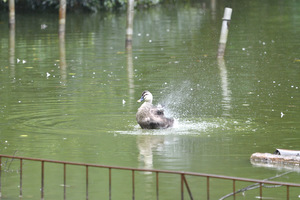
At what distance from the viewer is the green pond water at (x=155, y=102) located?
10016 mm

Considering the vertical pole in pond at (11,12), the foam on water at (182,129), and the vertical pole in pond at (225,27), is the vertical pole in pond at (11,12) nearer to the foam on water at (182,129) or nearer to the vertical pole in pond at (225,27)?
the vertical pole in pond at (225,27)

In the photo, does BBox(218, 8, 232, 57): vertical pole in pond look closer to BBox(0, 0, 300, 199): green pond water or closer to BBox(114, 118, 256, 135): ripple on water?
BBox(0, 0, 300, 199): green pond water

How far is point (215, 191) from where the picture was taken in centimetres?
909

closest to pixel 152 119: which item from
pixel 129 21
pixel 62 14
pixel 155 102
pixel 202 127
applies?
pixel 202 127

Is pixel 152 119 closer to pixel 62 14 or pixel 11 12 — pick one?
pixel 62 14

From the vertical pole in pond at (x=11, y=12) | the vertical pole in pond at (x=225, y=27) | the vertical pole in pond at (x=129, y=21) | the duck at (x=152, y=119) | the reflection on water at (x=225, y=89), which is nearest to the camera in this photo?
the duck at (x=152, y=119)

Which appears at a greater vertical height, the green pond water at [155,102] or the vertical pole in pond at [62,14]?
the vertical pole in pond at [62,14]

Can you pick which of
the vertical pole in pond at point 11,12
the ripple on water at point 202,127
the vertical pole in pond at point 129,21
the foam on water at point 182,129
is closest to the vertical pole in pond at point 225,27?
the vertical pole in pond at point 129,21

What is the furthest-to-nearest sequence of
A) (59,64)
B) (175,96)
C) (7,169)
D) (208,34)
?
(208,34)
(59,64)
(175,96)
(7,169)

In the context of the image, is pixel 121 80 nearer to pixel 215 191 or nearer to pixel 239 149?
pixel 239 149

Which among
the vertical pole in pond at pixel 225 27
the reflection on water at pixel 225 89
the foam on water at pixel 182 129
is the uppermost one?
the vertical pole in pond at pixel 225 27

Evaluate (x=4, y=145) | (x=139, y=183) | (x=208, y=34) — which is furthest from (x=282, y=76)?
(x=208, y=34)

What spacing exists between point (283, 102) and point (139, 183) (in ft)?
22.6

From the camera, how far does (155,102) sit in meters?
16.3
